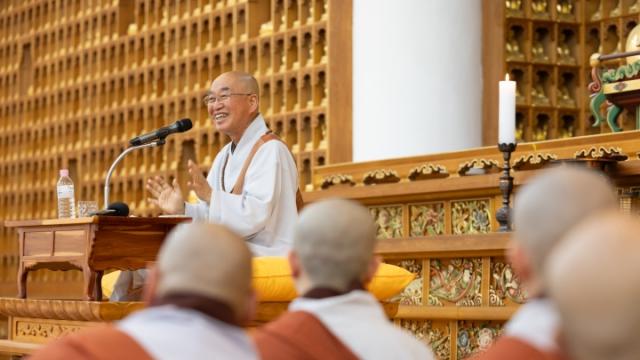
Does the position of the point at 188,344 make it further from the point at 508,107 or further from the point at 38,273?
the point at 38,273

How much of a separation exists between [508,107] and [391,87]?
3.02m

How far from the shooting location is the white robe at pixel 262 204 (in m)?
5.16

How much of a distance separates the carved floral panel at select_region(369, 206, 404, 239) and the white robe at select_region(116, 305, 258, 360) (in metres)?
4.80

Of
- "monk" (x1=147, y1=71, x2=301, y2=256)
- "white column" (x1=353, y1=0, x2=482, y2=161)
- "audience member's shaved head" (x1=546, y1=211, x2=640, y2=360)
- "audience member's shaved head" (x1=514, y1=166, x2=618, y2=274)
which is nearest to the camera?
"audience member's shaved head" (x1=546, y1=211, x2=640, y2=360)

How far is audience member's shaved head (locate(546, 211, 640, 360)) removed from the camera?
4.27 feet

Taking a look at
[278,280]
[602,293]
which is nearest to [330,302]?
[602,293]

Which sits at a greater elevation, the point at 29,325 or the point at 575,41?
the point at 575,41

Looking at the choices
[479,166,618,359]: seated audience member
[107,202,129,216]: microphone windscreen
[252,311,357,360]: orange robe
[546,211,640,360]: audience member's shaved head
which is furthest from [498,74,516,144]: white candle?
[546,211,640,360]: audience member's shaved head

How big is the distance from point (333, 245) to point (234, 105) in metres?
3.22

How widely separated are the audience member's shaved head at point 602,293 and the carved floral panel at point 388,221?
5365mm

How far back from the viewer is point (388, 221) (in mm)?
6895

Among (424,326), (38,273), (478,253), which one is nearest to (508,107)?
(478,253)

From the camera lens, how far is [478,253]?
5.79 meters

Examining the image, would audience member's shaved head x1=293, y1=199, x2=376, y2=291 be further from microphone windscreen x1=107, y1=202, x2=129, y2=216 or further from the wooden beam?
the wooden beam
